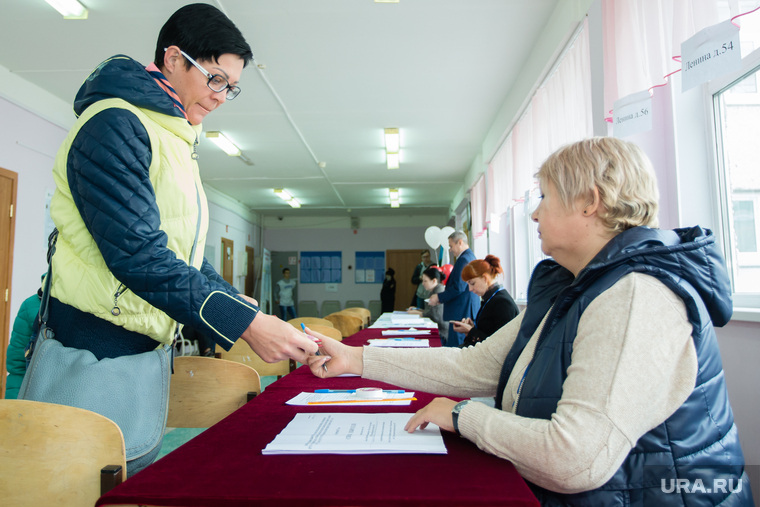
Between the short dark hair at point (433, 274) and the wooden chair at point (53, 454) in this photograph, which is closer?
the wooden chair at point (53, 454)

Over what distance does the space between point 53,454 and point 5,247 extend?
4671mm

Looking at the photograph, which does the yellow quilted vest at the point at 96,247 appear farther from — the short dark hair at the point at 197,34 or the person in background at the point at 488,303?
the person in background at the point at 488,303

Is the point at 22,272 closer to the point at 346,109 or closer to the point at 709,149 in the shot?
the point at 346,109

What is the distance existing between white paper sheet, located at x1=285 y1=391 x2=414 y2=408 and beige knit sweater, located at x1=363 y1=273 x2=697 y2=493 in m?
0.41

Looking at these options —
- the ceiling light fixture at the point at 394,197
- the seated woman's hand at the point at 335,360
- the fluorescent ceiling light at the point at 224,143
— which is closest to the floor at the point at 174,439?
the seated woman's hand at the point at 335,360

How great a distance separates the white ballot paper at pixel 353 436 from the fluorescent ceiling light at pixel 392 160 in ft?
21.5

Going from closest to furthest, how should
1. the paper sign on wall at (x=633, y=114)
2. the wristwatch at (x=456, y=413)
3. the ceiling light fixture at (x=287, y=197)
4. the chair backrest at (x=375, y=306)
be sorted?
the wristwatch at (x=456, y=413), the paper sign on wall at (x=633, y=114), the ceiling light fixture at (x=287, y=197), the chair backrest at (x=375, y=306)

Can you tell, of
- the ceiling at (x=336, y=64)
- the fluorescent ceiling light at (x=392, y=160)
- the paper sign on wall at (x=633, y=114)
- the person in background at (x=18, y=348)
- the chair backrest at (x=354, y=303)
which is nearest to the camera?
the person in background at (x=18, y=348)

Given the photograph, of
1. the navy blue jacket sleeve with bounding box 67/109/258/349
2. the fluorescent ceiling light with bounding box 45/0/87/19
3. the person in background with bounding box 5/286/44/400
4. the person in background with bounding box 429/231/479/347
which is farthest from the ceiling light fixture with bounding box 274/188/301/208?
the navy blue jacket sleeve with bounding box 67/109/258/349

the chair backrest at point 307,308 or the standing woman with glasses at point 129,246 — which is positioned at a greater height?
the standing woman with glasses at point 129,246

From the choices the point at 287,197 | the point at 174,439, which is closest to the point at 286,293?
the point at 287,197

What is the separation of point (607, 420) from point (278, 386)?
3.41ft

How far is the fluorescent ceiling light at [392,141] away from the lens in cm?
642

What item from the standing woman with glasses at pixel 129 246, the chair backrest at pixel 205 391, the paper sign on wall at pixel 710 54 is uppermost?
the paper sign on wall at pixel 710 54
